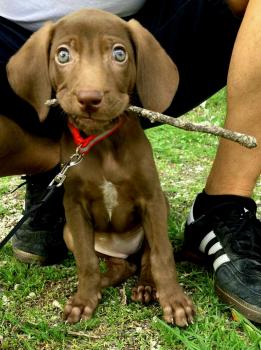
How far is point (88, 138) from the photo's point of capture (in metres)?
2.64

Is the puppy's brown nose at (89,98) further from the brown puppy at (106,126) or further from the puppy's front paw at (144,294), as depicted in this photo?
the puppy's front paw at (144,294)

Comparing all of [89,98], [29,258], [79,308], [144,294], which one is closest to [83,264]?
[79,308]

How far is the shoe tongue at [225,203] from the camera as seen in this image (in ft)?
9.64

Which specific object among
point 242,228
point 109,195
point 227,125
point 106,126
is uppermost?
point 106,126

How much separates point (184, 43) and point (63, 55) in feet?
3.21

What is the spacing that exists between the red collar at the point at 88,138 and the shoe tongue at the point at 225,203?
26.3 inches

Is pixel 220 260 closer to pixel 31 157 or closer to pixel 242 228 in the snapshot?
pixel 242 228

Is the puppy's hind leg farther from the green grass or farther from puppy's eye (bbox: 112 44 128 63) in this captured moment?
puppy's eye (bbox: 112 44 128 63)

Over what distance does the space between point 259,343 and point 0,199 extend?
2.32 meters

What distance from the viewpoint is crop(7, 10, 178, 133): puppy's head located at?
7.55ft

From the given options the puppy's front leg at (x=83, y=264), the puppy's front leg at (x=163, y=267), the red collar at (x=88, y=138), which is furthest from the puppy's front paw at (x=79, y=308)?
the red collar at (x=88, y=138)

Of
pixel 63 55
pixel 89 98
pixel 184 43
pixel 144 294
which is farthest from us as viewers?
pixel 184 43

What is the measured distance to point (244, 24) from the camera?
283cm

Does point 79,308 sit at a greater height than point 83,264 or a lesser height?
lesser
